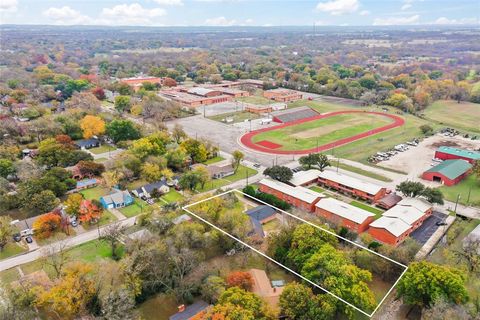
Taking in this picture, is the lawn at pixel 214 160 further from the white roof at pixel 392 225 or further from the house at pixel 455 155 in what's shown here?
the house at pixel 455 155

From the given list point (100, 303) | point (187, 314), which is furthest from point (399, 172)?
point (100, 303)

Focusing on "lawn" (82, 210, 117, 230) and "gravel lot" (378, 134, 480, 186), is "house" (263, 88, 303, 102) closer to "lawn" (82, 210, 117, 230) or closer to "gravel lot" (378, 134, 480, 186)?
"gravel lot" (378, 134, 480, 186)

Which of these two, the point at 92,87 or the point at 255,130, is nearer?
the point at 255,130

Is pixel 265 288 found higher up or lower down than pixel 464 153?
lower down

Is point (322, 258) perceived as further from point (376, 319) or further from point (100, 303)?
point (100, 303)

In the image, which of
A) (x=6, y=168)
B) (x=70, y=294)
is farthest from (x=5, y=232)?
(x=6, y=168)

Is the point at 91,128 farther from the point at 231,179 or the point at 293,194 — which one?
the point at 293,194

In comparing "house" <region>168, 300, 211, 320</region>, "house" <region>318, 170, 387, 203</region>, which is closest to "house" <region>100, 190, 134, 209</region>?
"house" <region>168, 300, 211, 320</region>
